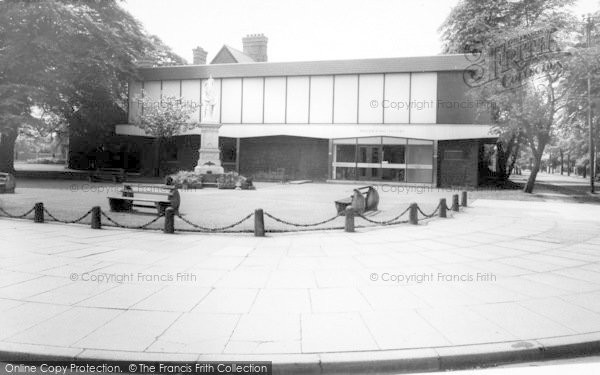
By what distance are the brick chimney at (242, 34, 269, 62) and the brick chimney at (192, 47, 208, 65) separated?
4.91m

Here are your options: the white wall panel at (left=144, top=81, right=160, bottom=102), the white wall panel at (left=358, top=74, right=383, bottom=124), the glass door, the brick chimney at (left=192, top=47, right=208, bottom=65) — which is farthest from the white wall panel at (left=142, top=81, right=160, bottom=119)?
the glass door

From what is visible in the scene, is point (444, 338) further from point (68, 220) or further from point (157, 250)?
point (68, 220)

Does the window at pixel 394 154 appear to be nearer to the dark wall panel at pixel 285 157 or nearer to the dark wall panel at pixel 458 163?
the dark wall panel at pixel 458 163

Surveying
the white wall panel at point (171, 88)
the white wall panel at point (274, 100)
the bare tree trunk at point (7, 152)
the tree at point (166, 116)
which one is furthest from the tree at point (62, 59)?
the white wall panel at point (274, 100)

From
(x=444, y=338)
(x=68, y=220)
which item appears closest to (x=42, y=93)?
(x=68, y=220)

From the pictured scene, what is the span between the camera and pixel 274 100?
32.8 m

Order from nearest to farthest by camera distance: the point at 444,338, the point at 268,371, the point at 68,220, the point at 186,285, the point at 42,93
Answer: the point at 268,371
the point at 444,338
the point at 186,285
the point at 68,220
the point at 42,93

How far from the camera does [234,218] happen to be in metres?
12.5

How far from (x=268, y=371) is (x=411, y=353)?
1349 millimetres

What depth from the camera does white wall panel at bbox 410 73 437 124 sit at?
2925cm

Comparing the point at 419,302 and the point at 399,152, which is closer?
the point at 419,302

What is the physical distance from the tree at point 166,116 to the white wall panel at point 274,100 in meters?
5.69

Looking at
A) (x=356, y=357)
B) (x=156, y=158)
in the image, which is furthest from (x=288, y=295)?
(x=156, y=158)

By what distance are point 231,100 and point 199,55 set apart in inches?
572
